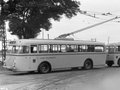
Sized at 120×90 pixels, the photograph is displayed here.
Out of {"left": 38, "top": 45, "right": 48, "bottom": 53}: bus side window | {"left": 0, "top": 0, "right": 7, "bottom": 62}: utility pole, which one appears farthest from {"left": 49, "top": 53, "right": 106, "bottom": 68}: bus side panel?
{"left": 0, "top": 0, "right": 7, "bottom": 62}: utility pole

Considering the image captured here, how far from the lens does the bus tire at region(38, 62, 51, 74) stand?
20130mm

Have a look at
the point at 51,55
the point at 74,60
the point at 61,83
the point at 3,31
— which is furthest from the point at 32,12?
the point at 61,83

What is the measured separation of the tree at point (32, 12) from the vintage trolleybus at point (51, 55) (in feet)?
22.5

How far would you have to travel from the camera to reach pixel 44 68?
20.5 meters

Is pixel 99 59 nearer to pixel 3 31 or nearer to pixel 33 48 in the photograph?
pixel 33 48

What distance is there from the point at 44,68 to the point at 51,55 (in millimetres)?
1173

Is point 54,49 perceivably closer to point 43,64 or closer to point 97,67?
point 43,64

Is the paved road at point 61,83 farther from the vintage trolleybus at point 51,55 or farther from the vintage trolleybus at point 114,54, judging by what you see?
the vintage trolleybus at point 114,54

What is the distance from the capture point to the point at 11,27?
95.1 feet

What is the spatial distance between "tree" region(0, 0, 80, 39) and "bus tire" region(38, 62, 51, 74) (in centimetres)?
835

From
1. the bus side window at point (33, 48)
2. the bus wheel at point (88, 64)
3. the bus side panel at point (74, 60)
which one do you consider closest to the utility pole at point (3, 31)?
the bus side panel at point (74, 60)

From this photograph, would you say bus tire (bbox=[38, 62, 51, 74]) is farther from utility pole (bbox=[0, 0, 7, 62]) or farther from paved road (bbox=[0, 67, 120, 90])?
utility pole (bbox=[0, 0, 7, 62])

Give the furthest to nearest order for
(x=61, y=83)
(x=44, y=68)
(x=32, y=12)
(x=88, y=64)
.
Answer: (x=32, y=12) < (x=88, y=64) < (x=44, y=68) < (x=61, y=83)

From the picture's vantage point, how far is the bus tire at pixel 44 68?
2013cm
